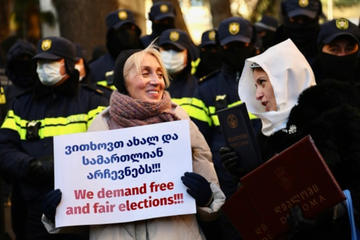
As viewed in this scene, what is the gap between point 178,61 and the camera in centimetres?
851

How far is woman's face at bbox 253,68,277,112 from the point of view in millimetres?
5062

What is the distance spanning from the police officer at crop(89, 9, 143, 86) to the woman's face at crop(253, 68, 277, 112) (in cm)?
456

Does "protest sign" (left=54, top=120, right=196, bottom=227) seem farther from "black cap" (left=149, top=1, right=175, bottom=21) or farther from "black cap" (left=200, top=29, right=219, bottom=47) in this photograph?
"black cap" (left=149, top=1, right=175, bottom=21)

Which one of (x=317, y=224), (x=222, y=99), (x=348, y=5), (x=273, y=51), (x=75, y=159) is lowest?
(x=317, y=224)

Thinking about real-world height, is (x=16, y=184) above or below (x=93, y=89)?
below

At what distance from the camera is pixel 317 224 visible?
4.54m

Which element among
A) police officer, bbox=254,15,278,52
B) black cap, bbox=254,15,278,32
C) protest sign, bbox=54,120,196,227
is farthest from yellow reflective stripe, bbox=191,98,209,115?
black cap, bbox=254,15,278,32

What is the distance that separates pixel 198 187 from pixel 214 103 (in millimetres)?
2851

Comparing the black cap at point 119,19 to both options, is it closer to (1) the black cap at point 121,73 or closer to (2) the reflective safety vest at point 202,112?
(2) the reflective safety vest at point 202,112

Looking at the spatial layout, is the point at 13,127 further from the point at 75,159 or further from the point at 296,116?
the point at 296,116

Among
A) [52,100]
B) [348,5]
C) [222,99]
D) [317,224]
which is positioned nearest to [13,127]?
[52,100]

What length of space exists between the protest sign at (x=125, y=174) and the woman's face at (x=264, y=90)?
1.72ft

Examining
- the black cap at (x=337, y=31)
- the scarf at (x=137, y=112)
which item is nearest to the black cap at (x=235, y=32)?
the black cap at (x=337, y=31)

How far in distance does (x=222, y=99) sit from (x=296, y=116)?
280 centimetres
